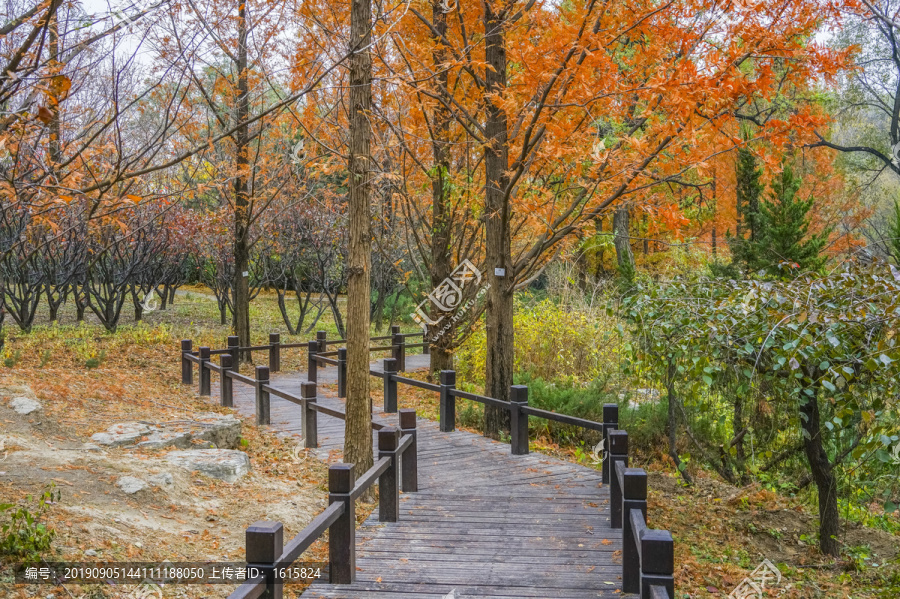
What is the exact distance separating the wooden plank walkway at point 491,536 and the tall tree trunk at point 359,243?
1.04 metres

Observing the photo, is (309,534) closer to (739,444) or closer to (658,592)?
(658,592)

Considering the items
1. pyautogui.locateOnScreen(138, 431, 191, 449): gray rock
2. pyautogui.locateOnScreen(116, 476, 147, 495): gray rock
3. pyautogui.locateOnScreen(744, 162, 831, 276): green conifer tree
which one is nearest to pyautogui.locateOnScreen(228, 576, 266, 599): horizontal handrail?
pyautogui.locateOnScreen(116, 476, 147, 495): gray rock

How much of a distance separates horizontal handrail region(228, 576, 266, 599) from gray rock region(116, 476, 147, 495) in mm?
3465

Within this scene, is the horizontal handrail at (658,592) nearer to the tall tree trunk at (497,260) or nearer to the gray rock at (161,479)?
the gray rock at (161,479)

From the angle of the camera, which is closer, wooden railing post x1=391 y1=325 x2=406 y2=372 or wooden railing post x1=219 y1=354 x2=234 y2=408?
wooden railing post x1=219 y1=354 x2=234 y2=408

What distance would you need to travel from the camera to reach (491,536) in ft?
20.4

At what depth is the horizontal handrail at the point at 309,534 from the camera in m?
4.09

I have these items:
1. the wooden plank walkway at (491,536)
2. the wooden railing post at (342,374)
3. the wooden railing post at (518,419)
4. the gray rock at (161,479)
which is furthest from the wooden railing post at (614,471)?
the wooden railing post at (342,374)

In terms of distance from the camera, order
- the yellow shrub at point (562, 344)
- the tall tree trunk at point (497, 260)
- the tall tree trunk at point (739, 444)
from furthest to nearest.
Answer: the yellow shrub at point (562, 344), the tall tree trunk at point (497, 260), the tall tree trunk at point (739, 444)

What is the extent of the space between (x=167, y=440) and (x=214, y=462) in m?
1.11

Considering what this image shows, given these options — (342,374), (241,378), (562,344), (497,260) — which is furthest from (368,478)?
(562,344)

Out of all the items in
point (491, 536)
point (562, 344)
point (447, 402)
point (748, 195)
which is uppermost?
point (748, 195)

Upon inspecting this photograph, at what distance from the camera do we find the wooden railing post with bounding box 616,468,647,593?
491cm

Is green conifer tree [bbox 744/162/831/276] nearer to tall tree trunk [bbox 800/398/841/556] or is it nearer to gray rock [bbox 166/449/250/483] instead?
tall tree trunk [bbox 800/398/841/556]
